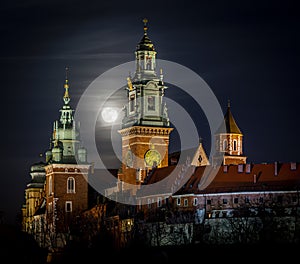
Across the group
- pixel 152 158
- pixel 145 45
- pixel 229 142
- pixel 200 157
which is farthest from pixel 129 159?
pixel 229 142

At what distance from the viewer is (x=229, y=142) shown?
16312 centimetres

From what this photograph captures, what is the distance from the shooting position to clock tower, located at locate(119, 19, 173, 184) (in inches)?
5733

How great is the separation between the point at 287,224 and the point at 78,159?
111 ft

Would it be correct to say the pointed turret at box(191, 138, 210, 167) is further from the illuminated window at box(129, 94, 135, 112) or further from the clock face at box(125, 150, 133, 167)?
the illuminated window at box(129, 94, 135, 112)

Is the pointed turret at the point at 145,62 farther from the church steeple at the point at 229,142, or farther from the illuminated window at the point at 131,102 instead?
the church steeple at the point at 229,142

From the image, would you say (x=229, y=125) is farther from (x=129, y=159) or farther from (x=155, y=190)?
(x=155, y=190)

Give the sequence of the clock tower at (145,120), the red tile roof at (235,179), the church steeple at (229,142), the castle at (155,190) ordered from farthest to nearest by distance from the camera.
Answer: the church steeple at (229,142), the clock tower at (145,120), the red tile roof at (235,179), the castle at (155,190)

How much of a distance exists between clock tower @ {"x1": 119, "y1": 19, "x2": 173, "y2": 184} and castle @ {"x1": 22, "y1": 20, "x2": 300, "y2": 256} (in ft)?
0.32

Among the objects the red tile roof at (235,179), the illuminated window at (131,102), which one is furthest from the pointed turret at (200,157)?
the illuminated window at (131,102)

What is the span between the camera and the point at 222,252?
10838 cm

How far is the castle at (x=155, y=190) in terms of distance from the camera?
126938 millimetres

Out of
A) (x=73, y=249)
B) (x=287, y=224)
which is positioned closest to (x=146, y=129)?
(x=287, y=224)

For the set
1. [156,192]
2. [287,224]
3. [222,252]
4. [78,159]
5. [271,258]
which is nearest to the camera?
[271,258]

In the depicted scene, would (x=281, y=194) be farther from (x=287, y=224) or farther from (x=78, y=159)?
(x=78, y=159)
